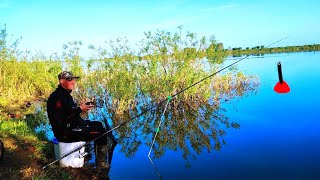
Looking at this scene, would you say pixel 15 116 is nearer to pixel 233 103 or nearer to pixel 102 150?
pixel 102 150

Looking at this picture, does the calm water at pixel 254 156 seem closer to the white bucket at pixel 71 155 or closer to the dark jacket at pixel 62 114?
the white bucket at pixel 71 155

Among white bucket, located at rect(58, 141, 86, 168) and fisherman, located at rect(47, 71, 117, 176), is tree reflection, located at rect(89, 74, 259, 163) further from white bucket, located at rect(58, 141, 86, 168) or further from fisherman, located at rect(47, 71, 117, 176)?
white bucket, located at rect(58, 141, 86, 168)

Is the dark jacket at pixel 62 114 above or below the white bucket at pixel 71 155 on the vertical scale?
above

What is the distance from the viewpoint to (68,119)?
5.59 metres

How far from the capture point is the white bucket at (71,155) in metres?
5.84

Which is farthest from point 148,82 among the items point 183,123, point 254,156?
point 254,156

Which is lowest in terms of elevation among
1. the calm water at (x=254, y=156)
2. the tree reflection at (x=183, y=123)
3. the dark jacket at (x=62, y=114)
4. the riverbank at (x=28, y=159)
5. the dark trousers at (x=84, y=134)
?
the calm water at (x=254, y=156)

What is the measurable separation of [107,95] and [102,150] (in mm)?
7345

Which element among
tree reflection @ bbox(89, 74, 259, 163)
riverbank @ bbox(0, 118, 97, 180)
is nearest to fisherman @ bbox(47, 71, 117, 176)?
riverbank @ bbox(0, 118, 97, 180)

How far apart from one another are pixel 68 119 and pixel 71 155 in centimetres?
75

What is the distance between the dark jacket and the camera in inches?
216

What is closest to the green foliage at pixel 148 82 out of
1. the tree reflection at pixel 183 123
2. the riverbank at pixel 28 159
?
the tree reflection at pixel 183 123

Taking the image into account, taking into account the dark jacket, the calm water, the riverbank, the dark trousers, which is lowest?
the calm water

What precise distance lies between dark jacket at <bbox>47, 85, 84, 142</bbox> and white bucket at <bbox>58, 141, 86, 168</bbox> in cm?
10
